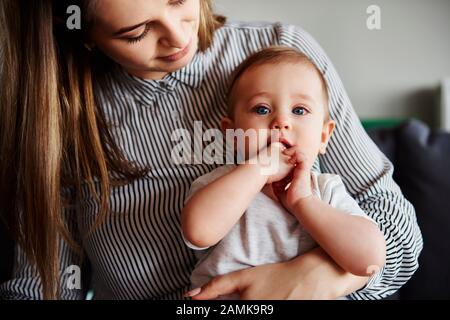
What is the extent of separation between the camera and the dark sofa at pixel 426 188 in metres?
1.25

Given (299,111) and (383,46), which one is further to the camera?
(383,46)

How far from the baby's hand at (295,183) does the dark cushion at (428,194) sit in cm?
56

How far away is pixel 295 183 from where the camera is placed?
83 cm

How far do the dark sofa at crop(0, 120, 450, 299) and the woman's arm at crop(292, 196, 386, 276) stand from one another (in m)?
0.46

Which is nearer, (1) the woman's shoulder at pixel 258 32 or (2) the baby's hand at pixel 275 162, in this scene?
(2) the baby's hand at pixel 275 162

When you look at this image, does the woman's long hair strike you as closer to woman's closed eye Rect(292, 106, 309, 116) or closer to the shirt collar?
the shirt collar

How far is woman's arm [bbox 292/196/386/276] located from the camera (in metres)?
0.80

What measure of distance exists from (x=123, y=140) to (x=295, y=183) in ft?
1.44

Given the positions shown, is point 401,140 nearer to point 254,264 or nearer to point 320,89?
point 320,89

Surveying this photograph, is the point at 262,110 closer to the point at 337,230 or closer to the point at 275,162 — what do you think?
the point at 275,162

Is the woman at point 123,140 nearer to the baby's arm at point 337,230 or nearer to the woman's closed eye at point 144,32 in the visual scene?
the woman's closed eye at point 144,32

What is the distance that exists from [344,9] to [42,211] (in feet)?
3.27

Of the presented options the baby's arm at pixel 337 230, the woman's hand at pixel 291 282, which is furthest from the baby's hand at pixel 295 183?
the woman's hand at pixel 291 282

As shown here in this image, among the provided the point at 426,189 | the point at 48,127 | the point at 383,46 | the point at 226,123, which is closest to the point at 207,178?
the point at 226,123
